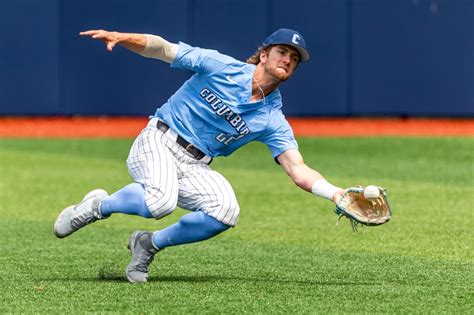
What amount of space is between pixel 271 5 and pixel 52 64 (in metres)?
4.32

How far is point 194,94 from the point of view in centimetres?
731

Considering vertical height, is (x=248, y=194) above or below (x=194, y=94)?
below

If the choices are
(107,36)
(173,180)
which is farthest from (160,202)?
(107,36)

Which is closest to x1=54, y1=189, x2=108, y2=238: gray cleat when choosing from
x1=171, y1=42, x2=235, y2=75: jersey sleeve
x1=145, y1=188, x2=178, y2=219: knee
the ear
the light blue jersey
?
x1=145, y1=188, x2=178, y2=219: knee

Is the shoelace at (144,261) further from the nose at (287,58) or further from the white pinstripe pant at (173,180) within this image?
the nose at (287,58)

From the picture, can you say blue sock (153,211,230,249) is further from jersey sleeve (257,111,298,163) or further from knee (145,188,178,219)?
jersey sleeve (257,111,298,163)

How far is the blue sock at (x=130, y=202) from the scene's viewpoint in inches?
275

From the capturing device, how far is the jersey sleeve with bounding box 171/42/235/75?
7.09m

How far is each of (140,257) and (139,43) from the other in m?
1.33

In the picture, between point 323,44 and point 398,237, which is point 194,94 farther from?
point 323,44

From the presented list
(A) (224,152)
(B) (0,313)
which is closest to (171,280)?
(A) (224,152)

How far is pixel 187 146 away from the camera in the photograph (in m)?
7.25

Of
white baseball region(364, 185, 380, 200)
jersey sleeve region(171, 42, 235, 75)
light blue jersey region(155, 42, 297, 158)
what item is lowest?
white baseball region(364, 185, 380, 200)

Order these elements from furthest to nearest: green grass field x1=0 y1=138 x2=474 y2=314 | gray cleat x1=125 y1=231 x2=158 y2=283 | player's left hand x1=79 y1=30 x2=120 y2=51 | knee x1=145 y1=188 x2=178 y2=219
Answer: gray cleat x1=125 y1=231 x2=158 y2=283
knee x1=145 y1=188 x2=178 y2=219
player's left hand x1=79 y1=30 x2=120 y2=51
green grass field x1=0 y1=138 x2=474 y2=314
